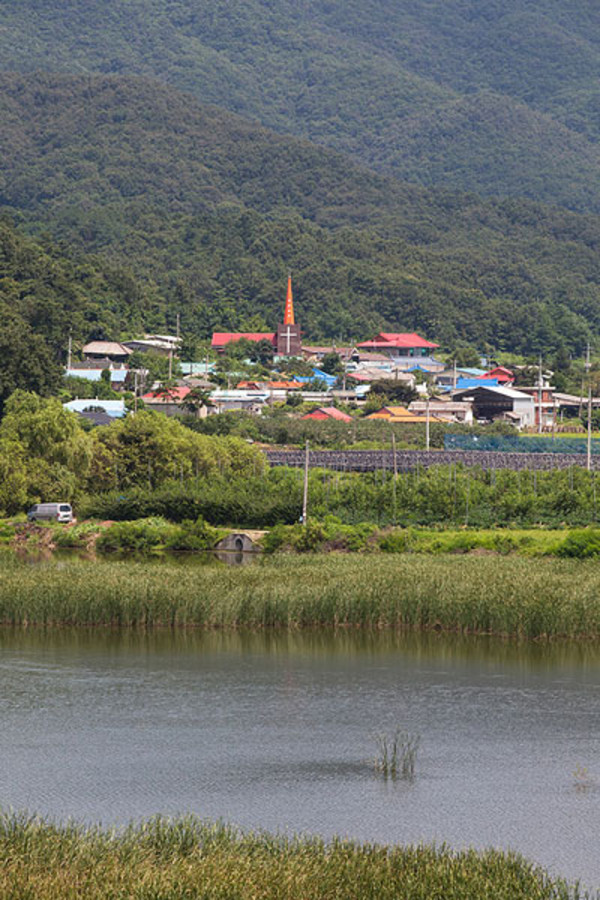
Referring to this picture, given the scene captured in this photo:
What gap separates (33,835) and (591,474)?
168 feet

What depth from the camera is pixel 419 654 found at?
35.8 meters

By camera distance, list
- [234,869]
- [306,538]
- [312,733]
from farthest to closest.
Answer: [306,538] → [312,733] → [234,869]

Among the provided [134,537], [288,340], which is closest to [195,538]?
[134,537]

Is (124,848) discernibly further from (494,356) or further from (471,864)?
(494,356)

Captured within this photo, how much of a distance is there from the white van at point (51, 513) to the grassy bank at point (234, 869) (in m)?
44.3

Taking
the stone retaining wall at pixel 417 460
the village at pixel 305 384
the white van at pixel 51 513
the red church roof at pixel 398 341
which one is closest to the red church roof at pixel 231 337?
the village at pixel 305 384

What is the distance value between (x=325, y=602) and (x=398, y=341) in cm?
13737

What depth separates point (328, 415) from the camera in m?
115

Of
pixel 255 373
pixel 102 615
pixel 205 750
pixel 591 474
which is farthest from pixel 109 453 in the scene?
pixel 255 373

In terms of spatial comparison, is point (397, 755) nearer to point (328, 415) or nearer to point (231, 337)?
point (328, 415)

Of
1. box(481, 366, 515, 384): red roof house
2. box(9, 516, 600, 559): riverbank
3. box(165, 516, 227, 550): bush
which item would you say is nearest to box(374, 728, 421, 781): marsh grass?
box(9, 516, 600, 559): riverbank

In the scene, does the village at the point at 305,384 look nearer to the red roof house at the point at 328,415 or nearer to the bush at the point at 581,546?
the red roof house at the point at 328,415

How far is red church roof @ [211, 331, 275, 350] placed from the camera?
162m

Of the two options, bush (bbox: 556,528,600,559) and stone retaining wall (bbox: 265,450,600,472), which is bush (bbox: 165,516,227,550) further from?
stone retaining wall (bbox: 265,450,600,472)
